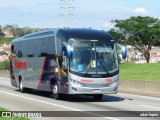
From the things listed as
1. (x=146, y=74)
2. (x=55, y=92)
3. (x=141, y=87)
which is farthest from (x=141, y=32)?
Result: (x=55, y=92)

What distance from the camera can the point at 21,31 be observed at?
159000 millimetres

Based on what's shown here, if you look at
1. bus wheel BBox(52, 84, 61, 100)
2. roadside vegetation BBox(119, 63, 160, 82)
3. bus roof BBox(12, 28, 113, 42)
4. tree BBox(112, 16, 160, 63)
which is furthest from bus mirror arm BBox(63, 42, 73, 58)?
tree BBox(112, 16, 160, 63)

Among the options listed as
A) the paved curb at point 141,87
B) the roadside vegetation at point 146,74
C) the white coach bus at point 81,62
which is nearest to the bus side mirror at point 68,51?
the white coach bus at point 81,62

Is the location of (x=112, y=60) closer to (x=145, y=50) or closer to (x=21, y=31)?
(x=145, y=50)

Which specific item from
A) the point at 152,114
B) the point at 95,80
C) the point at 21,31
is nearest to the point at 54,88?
the point at 95,80

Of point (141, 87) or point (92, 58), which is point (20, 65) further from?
point (92, 58)

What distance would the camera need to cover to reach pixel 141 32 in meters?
86.6

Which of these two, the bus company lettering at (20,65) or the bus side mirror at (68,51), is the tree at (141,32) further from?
the bus side mirror at (68,51)

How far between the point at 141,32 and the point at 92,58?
216 feet

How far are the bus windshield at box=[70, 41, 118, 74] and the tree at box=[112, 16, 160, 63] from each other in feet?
208

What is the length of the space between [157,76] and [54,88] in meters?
24.5

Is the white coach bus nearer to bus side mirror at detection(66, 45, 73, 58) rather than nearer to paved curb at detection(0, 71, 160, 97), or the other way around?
bus side mirror at detection(66, 45, 73, 58)

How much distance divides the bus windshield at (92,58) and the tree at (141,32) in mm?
63369

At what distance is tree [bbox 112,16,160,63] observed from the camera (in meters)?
86.0
